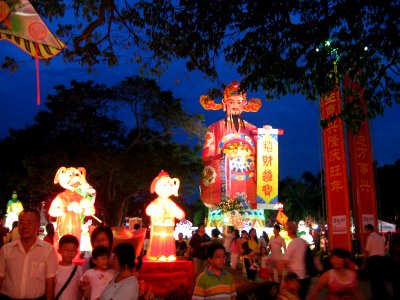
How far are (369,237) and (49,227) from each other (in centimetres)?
592

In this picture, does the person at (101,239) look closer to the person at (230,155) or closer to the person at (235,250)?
the person at (235,250)

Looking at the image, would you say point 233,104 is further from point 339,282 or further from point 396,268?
point 339,282

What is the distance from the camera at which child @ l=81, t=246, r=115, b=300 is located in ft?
12.9

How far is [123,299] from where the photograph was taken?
345 centimetres

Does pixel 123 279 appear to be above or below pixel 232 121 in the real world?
below

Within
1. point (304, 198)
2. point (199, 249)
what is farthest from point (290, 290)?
point (304, 198)

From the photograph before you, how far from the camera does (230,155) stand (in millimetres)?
28453

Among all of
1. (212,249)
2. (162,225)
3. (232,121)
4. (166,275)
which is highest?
(232,121)

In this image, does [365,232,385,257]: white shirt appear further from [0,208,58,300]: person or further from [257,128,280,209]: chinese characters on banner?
A: [257,128,280,209]: chinese characters on banner

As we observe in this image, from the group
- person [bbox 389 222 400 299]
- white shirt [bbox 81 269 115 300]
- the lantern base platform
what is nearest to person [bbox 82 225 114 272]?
white shirt [bbox 81 269 115 300]

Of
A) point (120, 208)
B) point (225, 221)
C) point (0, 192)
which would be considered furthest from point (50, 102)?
point (225, 221)

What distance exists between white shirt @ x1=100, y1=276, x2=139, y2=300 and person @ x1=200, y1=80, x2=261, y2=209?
928 inches

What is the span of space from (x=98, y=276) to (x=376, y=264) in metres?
5.24

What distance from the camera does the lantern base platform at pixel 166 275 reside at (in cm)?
950
